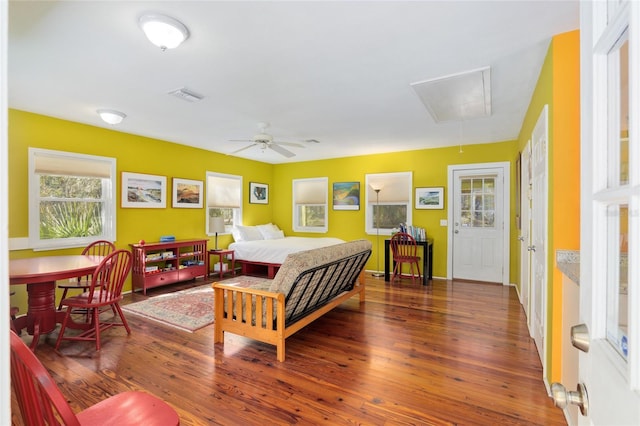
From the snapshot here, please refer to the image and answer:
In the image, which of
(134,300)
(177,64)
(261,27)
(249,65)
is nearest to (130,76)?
(177,64)

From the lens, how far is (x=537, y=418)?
1.93 meters

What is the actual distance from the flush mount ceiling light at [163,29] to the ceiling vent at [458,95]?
2.11m

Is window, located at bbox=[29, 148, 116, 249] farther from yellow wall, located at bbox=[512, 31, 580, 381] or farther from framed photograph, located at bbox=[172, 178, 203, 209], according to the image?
yellow wall, located at bbox=[512, 31, 580, 381]

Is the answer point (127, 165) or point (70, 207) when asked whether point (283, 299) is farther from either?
point (127, 165)

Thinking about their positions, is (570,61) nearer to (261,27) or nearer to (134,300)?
(261,27)

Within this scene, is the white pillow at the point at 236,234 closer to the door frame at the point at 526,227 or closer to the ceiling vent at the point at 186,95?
the ceiling vent at the point at 186,95

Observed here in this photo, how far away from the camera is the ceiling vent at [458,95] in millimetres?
2859

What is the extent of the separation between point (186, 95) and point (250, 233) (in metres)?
3.78

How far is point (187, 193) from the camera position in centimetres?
574

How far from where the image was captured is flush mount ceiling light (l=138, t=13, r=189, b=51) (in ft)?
6.40

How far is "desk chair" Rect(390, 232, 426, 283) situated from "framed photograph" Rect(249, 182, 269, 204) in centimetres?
350

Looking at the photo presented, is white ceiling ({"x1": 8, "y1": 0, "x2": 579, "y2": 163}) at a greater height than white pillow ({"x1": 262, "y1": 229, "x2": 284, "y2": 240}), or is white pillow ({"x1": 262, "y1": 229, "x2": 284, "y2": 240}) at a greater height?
white ceiling ({"x1": 8, "y1": 0, "x2": 579, "y2": 163})

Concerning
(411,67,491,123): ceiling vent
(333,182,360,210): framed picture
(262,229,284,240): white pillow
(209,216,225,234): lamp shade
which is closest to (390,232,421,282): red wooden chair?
(333,182,360,210): framed picture

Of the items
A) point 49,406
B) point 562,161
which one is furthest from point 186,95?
point 562,161
